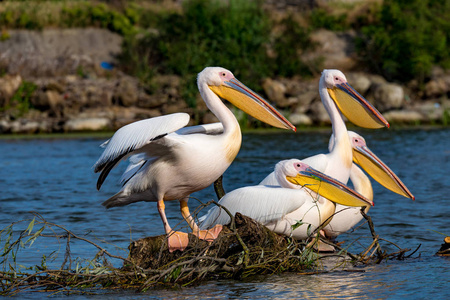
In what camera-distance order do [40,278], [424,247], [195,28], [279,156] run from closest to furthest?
[40,278]
[424,247]
[279,156]
[195,28]

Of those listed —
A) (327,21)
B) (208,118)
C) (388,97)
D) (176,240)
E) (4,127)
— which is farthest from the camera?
(327,21)

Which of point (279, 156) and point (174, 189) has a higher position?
point (174, 189)

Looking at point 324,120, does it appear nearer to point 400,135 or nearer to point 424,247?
point 400,135

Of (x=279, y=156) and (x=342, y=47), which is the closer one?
(x=279, y=156)

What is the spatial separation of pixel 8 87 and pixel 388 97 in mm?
10362

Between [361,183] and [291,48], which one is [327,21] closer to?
[291,48]

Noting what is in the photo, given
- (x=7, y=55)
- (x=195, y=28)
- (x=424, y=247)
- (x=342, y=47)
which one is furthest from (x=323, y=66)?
(x=424, y=247)

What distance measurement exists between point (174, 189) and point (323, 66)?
1787 cm

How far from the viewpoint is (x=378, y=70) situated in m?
22.7

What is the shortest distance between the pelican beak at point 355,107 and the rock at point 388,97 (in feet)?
42.9

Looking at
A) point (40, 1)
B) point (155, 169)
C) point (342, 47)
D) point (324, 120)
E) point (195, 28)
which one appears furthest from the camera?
point (40, 1)

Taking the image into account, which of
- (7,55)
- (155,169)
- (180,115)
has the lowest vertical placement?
(7,55)

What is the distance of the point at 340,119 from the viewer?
Result: 641 centimetres

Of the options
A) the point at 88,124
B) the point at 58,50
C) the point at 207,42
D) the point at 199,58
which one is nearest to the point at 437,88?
the point at 207,42
